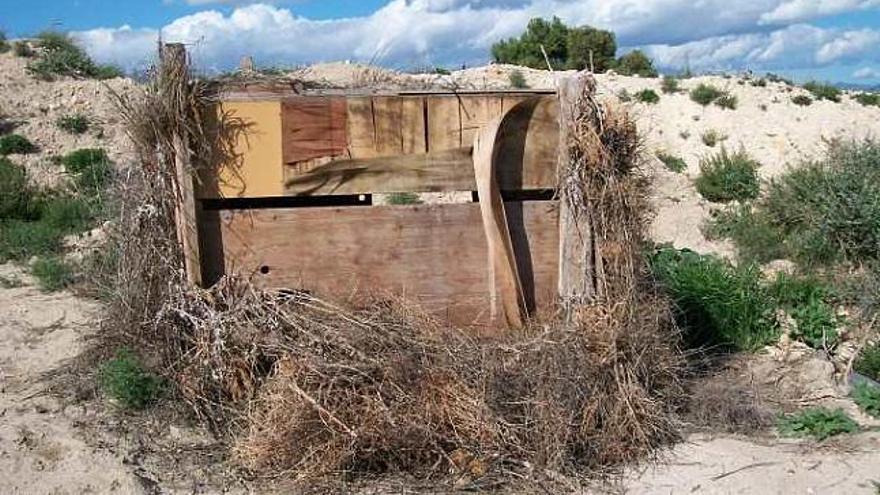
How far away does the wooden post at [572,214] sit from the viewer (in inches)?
201

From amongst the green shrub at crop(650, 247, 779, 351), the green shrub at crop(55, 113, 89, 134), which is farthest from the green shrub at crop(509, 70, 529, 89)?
the green shrub at crop(650, 247, 779, 351)

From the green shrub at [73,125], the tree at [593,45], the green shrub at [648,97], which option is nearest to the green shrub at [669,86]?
the green shrub at [648,97]

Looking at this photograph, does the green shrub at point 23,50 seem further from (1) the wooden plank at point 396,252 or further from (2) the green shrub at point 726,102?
(1) the wooden plank at point 396,252

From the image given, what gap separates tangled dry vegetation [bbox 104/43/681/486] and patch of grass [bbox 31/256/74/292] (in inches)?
134

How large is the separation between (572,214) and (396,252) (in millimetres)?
928

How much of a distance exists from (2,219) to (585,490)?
30.4 feet

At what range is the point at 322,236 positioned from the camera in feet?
17.1

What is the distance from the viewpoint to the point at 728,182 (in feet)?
45.0

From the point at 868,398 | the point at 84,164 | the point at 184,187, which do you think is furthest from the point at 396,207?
the point at 84,164

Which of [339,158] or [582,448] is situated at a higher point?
[339,158]

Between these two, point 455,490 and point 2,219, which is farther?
point 2,219

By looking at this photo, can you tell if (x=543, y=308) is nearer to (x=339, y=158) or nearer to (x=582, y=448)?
(x=582, y=448)

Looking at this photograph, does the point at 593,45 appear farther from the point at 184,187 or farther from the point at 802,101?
the point at 184,187

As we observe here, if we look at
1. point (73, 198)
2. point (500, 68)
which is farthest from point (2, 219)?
point (500, 68)
